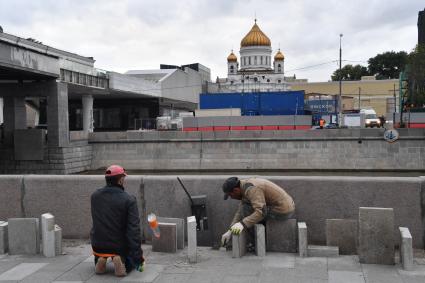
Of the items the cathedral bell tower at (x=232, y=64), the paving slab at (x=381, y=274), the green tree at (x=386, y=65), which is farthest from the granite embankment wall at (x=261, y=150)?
the cathedral bell tower at (x=232, y=64)

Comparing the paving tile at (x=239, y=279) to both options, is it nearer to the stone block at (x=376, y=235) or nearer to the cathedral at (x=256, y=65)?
the stone block at (x=376, y=235)

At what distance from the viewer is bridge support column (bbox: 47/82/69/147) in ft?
115

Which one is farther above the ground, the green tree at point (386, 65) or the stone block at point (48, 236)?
the green tree at point (386, 65)

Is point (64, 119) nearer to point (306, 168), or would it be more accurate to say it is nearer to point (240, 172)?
point (240, 172)

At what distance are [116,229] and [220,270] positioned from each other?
1.40 metres

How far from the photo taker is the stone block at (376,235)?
6.52 meters

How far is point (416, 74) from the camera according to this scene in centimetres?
5641

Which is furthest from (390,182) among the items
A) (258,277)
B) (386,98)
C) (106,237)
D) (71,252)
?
(386,98)

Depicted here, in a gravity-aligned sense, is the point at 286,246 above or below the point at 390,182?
below

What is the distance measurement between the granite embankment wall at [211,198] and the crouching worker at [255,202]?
56 centimetres

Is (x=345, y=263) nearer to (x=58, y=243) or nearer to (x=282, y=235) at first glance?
(x=282, y=235)

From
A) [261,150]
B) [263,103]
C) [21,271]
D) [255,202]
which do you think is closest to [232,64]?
[263,103]

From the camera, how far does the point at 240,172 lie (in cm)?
3834

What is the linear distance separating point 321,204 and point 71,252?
3751 millimetres
